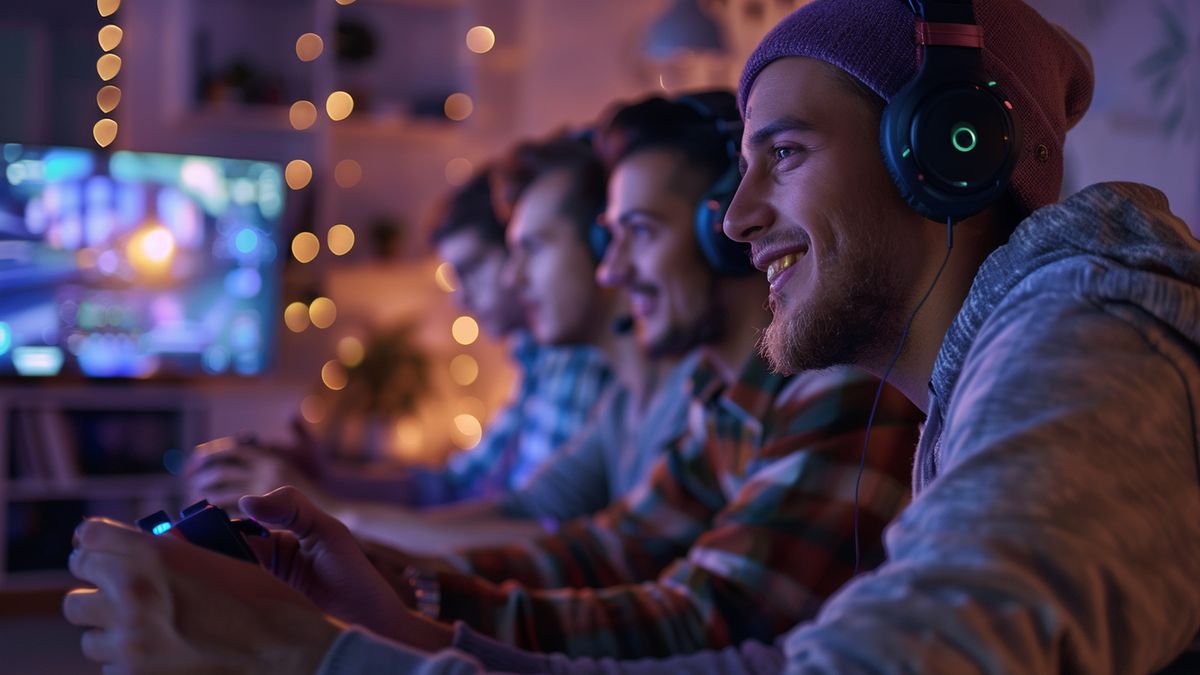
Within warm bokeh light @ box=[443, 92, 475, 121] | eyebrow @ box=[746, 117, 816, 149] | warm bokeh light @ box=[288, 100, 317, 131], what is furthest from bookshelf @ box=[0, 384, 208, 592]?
eyebrow @ box=[746, 117, 816, 149]

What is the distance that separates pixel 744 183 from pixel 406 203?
336 centimetres

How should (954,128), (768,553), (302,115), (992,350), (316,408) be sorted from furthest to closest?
(316,408), (302,115), (768,553), (954,128), (992,350)

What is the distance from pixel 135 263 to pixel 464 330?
4.45 feet

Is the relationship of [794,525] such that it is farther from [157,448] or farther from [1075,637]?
[157,448]

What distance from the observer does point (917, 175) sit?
0.76 metres

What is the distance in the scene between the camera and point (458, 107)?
13.0 feet

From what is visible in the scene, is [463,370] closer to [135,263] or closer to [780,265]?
[135,263]

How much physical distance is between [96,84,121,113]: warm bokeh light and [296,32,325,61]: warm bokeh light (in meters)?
0.60

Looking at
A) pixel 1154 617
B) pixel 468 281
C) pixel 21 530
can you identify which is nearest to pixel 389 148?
pixel 468 281

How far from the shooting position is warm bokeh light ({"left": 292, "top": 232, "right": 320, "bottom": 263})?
3.80m

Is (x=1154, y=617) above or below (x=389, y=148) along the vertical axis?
below

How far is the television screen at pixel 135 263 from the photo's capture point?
2918mm

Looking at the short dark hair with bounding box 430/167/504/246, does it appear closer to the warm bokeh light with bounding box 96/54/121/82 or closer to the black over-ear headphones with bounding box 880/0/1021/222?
the warm bokeh light with bounding box 96/54/121/82

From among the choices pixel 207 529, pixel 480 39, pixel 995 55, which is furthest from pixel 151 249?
pixel 995 55
